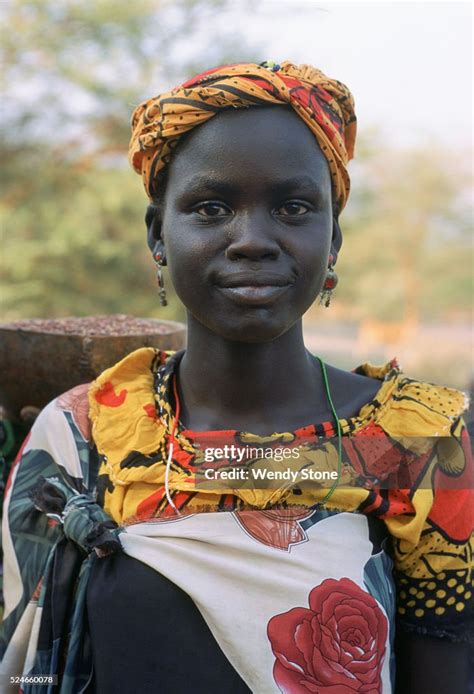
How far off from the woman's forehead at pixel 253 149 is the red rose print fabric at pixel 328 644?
2.50 ft

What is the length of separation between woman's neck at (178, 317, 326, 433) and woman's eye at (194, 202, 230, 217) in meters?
0.26

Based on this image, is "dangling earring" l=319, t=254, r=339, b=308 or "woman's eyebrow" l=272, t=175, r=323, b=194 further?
"dangling earring" l=319, t=254, r=339, b=308

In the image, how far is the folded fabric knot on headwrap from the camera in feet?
4.33

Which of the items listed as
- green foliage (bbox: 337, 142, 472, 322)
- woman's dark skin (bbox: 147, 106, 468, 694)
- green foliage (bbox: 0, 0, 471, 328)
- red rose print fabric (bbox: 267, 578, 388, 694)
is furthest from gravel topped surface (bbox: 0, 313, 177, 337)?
green foliage (bbox: 337, 142, 472, 322)

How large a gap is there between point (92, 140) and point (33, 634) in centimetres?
955

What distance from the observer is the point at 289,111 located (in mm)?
1346

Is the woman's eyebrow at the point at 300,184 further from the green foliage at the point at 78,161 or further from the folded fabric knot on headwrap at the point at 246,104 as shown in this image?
the green foliage at the point at 78,161

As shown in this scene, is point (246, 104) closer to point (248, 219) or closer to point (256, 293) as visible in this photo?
point (248, 219)

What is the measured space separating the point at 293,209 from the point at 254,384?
0.37 m

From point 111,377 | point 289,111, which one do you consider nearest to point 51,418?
point 111,377

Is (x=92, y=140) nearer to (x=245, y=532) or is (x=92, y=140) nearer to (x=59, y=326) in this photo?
(x=59, y=326)

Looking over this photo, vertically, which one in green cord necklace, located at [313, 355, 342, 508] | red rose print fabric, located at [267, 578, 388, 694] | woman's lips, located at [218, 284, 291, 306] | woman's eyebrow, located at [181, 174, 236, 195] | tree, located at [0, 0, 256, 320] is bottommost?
red rose print fabric, located at [267, 578, 388, 694]

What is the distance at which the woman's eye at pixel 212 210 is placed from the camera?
4.34ft

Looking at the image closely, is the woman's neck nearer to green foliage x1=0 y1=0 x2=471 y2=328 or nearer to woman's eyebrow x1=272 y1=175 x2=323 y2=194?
woman's eyebrow x1=272 y1=175 x2=323 y2=194
